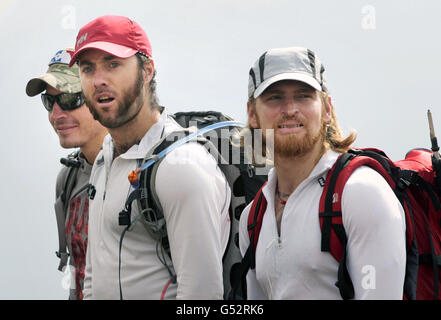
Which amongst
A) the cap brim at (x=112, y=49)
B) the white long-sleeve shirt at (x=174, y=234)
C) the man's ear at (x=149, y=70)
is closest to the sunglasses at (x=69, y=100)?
the cap brim at (x=112, y=49)

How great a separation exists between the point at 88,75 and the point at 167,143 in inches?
42.3

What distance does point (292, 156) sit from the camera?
5168 mm

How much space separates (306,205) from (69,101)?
420 cm

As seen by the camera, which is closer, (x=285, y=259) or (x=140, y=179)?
(x=285, y=259)

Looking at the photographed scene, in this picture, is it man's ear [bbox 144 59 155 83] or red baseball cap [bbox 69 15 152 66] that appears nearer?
red baseball cap [bbox 69 15 152 66]

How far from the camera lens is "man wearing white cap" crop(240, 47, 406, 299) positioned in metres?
4.37

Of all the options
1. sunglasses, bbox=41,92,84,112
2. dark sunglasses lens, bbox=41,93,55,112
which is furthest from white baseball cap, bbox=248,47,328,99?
dark sunglasses lens, bbox=41,93,55,112

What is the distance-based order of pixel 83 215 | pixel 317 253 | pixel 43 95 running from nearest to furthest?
pixel 317 253 < pixel 83 215 < pixel 43 95

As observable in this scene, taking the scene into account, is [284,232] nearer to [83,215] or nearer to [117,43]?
[117,43]

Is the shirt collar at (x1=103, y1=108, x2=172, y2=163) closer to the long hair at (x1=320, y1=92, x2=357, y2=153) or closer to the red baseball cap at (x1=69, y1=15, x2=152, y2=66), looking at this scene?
the red baseball cap at (x1=69, y1=15, x2=152, y2=66)

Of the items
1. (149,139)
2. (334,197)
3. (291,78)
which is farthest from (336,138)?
(149,139)

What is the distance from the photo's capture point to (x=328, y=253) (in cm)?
458

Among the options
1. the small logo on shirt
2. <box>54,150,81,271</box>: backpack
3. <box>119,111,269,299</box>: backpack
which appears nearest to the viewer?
the small logo on shirt

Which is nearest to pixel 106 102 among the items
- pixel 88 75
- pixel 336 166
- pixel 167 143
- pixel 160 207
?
pixel 88 75
